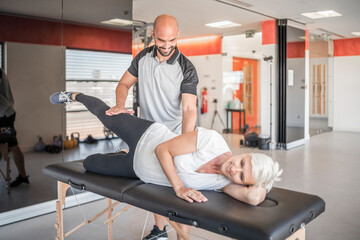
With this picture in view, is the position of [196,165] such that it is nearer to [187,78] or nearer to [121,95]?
[187,78]

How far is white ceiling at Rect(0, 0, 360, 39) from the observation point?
3000mm

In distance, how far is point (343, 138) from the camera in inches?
317

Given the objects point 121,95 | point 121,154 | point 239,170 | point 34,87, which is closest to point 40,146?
point 34,87

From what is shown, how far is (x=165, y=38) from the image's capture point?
2.01 metres

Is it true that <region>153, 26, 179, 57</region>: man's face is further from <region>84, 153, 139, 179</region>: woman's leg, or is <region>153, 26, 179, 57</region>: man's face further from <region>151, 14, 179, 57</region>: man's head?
<region>84, 153, 139, 179</region>: woman's leg

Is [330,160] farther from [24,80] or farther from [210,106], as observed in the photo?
[24,80]

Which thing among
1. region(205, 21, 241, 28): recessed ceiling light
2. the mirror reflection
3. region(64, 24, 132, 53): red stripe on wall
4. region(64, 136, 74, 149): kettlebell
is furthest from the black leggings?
region(205, 21, 241, 28): recessed ceiling light

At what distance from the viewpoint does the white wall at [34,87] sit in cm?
279

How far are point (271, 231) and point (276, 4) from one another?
477 centimetres

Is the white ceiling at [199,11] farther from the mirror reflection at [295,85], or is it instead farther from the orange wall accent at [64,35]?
the mirror reflection at [295,85]

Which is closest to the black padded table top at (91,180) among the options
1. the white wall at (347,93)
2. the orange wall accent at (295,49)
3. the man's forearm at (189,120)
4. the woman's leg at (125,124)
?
the woman's leg at (125,124)

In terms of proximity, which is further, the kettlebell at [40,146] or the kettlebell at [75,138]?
the kettlebell at [75,138]

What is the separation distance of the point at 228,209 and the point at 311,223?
1.78 metres

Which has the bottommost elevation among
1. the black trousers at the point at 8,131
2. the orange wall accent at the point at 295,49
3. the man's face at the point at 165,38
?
the black trousers at the point at 8,131
